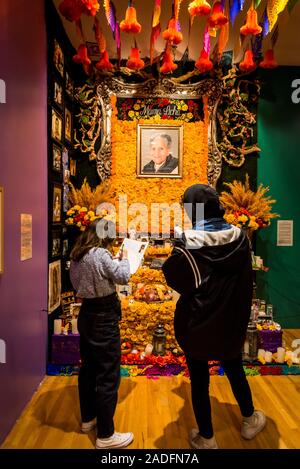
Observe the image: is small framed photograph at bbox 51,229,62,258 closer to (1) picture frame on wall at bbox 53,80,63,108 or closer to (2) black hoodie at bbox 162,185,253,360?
(1) picture frame on wall at bbox 53,80,63,108

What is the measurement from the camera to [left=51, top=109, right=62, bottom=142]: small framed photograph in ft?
11.6

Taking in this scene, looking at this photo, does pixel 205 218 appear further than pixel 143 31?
No

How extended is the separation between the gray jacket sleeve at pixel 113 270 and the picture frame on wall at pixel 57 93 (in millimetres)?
2039

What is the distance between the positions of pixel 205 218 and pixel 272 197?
2.99m

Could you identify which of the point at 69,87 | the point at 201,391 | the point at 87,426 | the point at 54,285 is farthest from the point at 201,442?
the point at 69,87

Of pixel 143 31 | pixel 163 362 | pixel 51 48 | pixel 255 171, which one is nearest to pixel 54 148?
pixel 51 48

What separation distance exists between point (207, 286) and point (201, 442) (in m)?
0.99

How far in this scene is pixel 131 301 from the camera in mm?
3895

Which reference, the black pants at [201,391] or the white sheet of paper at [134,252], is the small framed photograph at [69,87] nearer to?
the white sheet of paper at [134,252]

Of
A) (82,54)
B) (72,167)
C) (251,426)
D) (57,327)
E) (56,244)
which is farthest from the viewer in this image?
(72,167)

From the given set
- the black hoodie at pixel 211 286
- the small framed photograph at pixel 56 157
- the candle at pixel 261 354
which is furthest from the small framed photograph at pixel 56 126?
the candle at pixel 261 354

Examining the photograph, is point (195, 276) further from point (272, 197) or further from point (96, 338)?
point (272, 197)

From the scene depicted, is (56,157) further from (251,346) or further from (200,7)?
(251,346)

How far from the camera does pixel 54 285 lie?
3645mm
